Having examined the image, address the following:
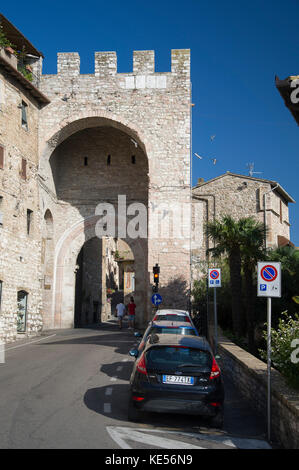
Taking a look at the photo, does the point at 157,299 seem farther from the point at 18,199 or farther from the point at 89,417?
the point at 89,417

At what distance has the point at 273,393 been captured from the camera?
22.4ft

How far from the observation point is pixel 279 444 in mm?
6219

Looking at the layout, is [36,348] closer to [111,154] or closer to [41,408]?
[41,408]

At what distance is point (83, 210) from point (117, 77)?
Answer: 24.0 ft

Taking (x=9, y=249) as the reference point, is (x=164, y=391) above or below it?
below

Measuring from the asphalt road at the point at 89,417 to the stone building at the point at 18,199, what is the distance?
713 cm

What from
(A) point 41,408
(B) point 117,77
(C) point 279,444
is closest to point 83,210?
(B) point 117,77

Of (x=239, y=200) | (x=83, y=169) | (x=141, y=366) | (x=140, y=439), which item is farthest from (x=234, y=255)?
(x=239, y=200)

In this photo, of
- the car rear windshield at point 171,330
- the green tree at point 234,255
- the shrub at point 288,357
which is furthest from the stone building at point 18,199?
the shrub at point 288,357

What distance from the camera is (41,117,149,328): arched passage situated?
25219 millimetres

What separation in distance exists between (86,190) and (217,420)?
67.9 ft

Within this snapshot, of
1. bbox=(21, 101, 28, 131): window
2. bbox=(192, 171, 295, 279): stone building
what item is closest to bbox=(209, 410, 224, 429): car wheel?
bbox=(21, 101, 28, 131): window

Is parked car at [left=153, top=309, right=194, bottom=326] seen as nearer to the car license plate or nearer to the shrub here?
the shrub

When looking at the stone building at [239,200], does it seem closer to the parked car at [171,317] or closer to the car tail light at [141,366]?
the parked car at [171,317]
